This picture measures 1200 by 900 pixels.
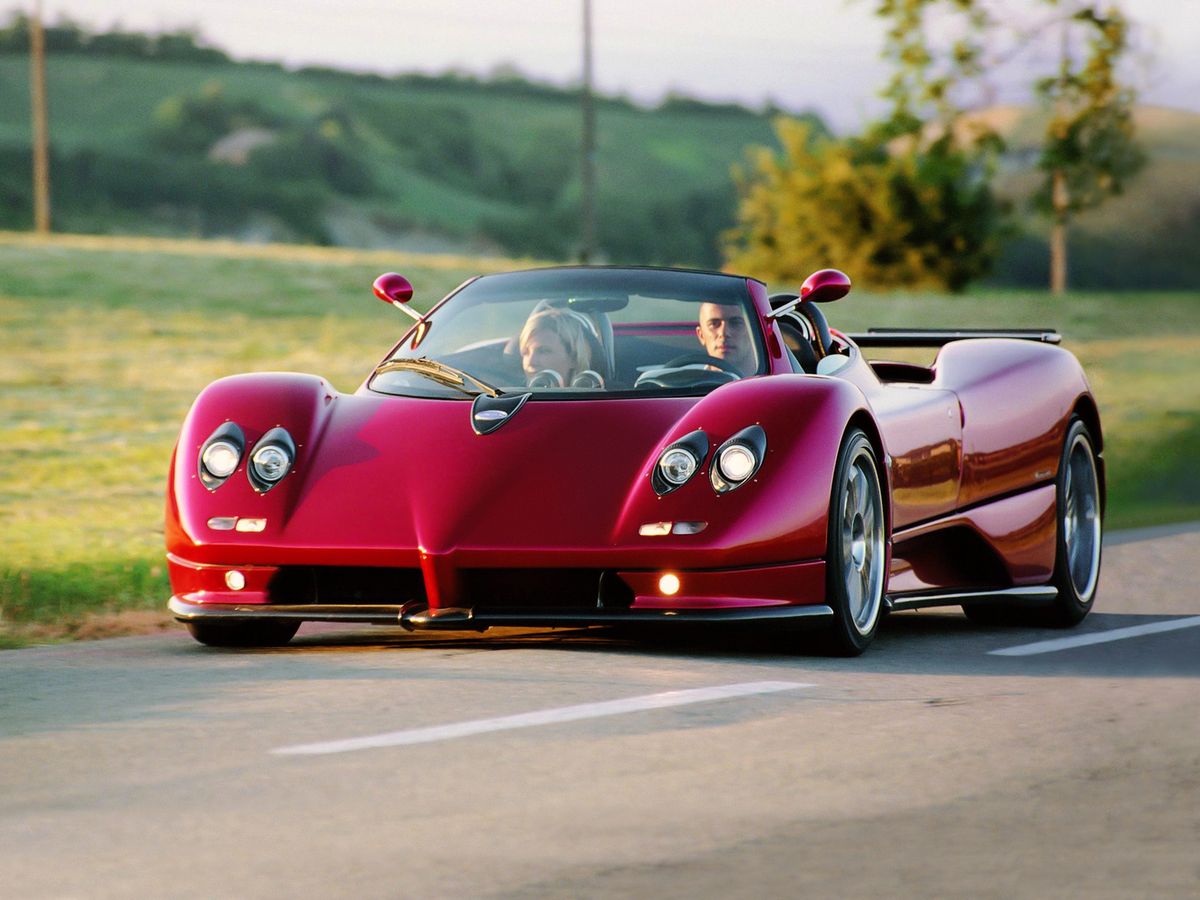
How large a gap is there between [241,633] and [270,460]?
74 centimetres

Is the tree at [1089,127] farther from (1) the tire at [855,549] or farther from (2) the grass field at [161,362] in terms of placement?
(1) the tire at [855,549]

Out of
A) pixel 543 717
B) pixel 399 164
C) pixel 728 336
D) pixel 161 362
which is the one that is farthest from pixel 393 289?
pixel 399 164

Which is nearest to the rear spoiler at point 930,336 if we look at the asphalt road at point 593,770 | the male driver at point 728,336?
the male driver at point 728,336

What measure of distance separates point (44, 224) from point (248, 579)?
53.4 m

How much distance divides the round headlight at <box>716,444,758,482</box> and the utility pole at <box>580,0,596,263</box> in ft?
151

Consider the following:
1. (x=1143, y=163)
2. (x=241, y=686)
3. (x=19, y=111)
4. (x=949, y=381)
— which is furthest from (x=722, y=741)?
(x=19, y=111)

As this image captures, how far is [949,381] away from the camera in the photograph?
9.62 m

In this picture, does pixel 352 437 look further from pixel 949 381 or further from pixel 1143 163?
pixel 1143 163

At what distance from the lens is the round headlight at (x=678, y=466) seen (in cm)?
763

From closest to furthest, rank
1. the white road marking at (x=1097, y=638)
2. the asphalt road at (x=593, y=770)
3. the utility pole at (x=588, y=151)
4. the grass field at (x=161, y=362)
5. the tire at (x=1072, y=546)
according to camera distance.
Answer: the asphalt road at (x=593, y=770) → the white road marking at (x=1097, y=638) → the tire at (x=1072, y=546) → the grass field at (x=161, y=362) → the utility pole at (x=588, y=151)

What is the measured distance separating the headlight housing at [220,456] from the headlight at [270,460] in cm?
6

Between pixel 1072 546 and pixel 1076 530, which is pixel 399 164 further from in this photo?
pixel 1072 546

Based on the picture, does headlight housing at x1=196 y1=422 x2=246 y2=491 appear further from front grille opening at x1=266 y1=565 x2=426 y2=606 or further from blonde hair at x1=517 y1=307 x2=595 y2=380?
blonde hair at x1=517 y1=307 x2=595 y2=380

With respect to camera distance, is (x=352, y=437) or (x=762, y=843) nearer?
(x=762, y=843)
